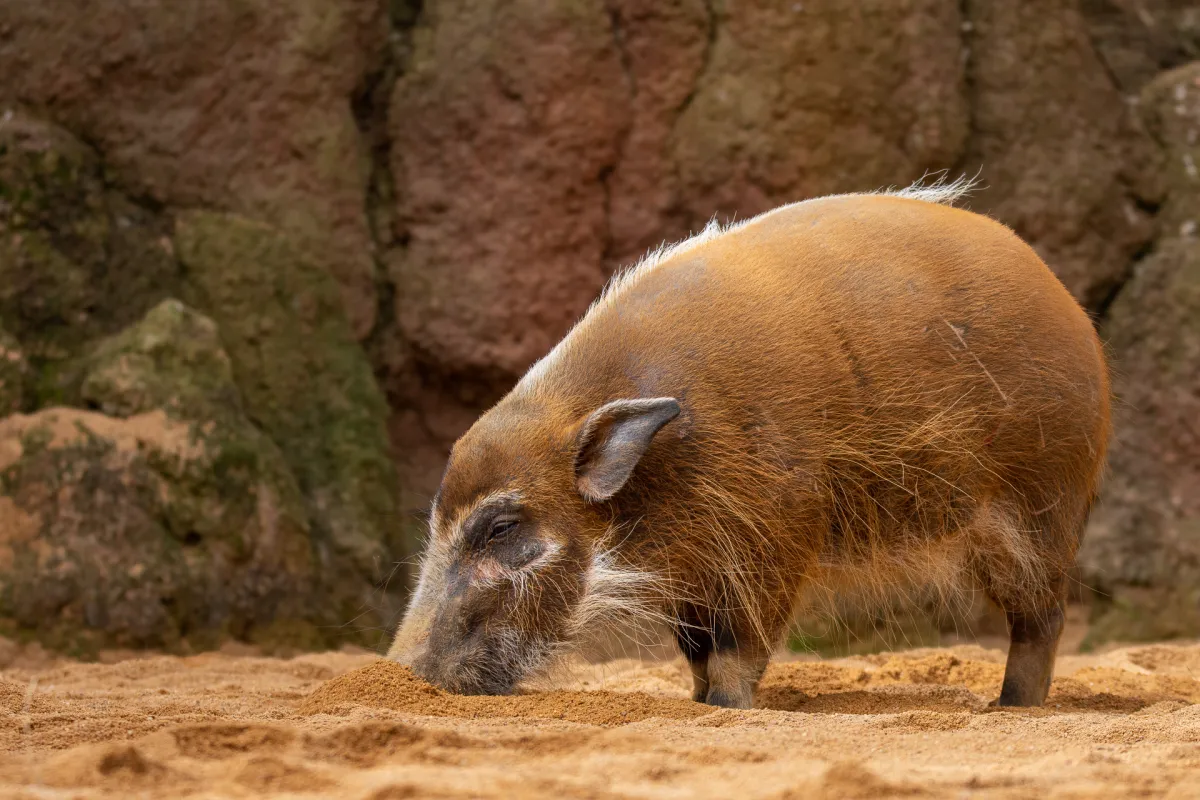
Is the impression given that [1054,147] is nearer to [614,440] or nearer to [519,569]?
[614,440]

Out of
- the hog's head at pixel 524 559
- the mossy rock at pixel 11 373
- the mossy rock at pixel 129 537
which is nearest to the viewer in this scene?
the hog's head at pixel 524 559

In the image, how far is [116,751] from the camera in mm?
2654

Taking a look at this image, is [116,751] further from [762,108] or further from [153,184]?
[762,108]

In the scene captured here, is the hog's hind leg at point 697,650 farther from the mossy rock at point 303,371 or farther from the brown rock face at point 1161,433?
the brown rock face at point 1161,433

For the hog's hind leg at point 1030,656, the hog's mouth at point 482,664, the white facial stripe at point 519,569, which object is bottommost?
the hog's hind leg at point 1030,656

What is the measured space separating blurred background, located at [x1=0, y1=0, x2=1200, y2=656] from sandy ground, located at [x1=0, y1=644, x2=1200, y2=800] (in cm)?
222

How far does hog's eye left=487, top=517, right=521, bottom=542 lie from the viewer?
4.24 meters

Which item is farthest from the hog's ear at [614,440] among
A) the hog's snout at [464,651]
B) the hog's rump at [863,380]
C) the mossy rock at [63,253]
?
the mossy rock at [63,253]

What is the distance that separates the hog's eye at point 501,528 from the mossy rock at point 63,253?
282 cm

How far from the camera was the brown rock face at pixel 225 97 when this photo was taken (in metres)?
6.65

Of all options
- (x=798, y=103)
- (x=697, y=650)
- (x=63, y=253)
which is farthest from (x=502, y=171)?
(x=697, y=650)

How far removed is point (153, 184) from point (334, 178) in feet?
2.78

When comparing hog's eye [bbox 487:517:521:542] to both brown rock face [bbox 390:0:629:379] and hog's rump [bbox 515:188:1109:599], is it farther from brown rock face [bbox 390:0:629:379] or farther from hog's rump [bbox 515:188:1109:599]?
brown rock face [bbox 390:0:629:379]

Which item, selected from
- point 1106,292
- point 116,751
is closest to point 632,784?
point 116,751
